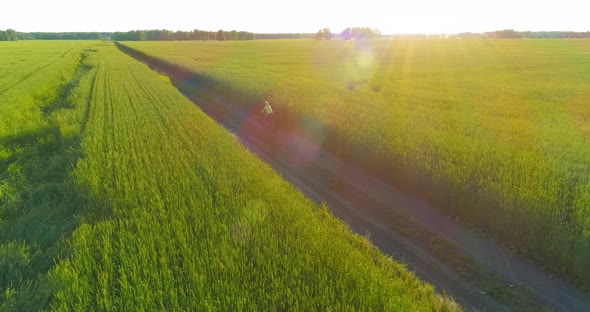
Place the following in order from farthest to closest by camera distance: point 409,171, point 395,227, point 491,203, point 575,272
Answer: point 409,171
point 395,227
point 491,203
point 575,272

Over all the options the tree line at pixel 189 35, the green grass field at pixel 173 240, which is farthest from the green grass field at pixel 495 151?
the tree line at pixel 189 35

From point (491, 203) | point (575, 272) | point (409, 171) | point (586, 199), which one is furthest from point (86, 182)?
point (586, 199)

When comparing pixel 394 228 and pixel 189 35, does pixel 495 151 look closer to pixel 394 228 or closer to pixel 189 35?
pixel 394 228

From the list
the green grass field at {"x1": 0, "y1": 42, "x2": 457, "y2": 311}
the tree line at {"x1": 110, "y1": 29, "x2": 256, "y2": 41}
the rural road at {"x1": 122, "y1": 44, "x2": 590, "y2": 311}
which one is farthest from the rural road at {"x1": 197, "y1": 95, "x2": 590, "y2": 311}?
the tree line at {"x1": 110, "y1": 29, "x2": 256, "y2": 41}

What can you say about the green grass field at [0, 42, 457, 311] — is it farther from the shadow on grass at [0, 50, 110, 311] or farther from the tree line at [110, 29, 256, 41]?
the tree line at [110, 29, 256, 41]

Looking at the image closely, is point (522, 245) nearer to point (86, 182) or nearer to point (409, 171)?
point (409, 171)

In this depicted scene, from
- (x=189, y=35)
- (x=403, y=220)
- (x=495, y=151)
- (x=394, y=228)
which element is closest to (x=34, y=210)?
(x=394, y=228)

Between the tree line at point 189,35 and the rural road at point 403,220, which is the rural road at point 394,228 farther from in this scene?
the tree line at point 189,35

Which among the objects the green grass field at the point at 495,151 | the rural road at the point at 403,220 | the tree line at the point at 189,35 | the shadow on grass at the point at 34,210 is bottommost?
the rural road at the point at 403,220
